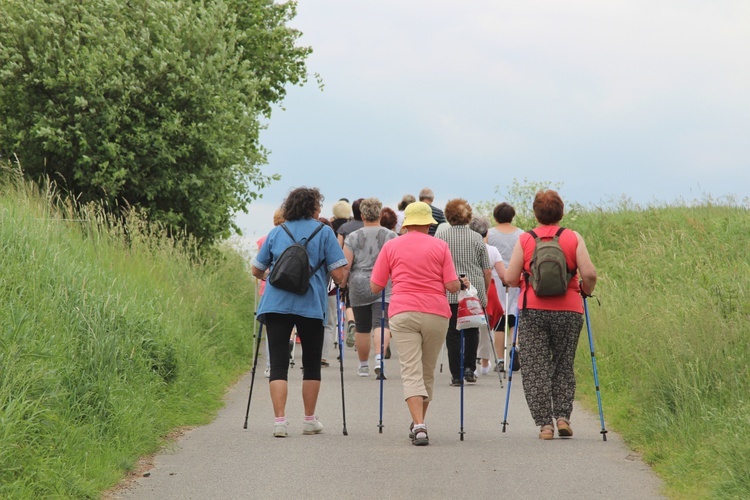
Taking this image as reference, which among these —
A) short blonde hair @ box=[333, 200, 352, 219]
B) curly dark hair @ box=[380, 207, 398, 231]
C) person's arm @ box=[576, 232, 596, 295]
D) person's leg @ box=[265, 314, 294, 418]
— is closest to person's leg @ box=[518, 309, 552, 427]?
person's arm @ box=[576, 232, 596, 295]

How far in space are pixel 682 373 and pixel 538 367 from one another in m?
1.23

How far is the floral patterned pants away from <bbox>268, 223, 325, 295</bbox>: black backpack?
1.96m

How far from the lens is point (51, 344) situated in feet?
30.2

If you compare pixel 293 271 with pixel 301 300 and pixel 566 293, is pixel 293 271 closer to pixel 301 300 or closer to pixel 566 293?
pixel 301 300

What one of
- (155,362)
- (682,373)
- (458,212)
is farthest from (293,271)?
(458,212)

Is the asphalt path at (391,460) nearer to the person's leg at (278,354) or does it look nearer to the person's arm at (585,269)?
the person's leg at (278,354)

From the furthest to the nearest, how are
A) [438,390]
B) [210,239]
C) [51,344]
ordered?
[210,239] < [438,390] < [51,344]

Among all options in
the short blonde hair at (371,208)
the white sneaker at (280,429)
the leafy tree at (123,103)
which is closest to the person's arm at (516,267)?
the white sneaker at (280,429)

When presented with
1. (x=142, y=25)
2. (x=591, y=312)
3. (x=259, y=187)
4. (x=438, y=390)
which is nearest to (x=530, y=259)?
(x=438, y=390)

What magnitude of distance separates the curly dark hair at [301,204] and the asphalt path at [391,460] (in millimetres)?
1979

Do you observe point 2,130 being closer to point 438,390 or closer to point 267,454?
point 438,390

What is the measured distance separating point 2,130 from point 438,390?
34.1 feet

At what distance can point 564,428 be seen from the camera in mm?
10367

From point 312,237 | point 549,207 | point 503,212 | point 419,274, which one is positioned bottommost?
point 419,274
